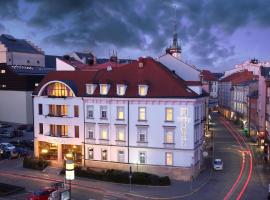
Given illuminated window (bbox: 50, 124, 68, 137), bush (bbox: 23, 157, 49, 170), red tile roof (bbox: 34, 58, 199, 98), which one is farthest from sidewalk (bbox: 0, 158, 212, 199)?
red tile roof (bbox: 34, 58, 199, 98)

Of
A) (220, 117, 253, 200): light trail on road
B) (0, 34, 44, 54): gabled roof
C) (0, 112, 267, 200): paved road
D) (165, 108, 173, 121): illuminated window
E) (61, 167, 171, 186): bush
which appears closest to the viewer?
(0, 112, 267, 200): paved road

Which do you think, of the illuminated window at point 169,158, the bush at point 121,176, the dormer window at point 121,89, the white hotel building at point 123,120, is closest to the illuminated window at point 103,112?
the white hotel building at point 123,120

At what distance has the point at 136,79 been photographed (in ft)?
206

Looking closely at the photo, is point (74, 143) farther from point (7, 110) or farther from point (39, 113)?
point (7, 110)

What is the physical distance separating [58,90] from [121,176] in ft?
64.2

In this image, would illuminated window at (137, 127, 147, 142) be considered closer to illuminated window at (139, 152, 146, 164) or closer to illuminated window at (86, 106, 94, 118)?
illuminated window at (139, 152, 146, 164)

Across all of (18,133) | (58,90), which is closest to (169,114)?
(58,90)

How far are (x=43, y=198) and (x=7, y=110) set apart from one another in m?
68.2

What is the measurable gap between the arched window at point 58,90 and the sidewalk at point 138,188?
1336 centimetres

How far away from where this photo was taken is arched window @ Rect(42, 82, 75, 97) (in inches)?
2613

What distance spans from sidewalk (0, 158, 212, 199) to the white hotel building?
2.34 meters

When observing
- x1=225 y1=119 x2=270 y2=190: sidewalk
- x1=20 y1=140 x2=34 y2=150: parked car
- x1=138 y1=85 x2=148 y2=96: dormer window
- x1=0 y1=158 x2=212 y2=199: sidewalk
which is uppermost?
x1=138 y1=85 x2=148 y2=96: dormer window

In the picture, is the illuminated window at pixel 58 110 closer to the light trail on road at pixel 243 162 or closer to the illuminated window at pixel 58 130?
the illuminated window at pixel 58 130

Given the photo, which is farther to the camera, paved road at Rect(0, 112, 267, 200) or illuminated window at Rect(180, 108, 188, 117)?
illuminated window at Rect(180, 108, 188, 117)
